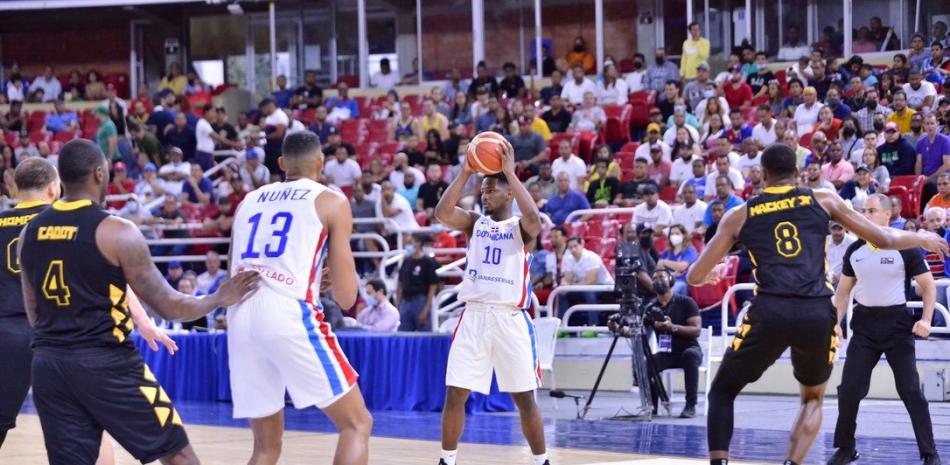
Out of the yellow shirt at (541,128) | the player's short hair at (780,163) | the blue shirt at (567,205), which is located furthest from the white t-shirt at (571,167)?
the player's short hair at (780,163)

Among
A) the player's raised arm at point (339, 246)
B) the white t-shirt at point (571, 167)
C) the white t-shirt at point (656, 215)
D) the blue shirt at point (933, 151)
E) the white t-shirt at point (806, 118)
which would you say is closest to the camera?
the player's raised arm at point (339, 246)

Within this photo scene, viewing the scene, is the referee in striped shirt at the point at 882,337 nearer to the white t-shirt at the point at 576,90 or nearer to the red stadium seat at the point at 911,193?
the red stadium seat at the point at 911,193

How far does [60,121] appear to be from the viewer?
2770 cm

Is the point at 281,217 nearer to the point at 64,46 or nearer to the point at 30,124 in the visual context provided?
the point at 30,124

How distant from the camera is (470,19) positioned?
95.5 ft

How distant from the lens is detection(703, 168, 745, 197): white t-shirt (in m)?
17.6

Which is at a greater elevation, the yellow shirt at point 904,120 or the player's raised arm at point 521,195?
the yellow shirt at point 904,120

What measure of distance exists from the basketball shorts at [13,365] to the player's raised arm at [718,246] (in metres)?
3.74

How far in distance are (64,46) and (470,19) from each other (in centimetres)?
1057

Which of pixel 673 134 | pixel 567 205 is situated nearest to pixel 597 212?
pixel 567 205

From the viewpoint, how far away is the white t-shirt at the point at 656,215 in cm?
1733

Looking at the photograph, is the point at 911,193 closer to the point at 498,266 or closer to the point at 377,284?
the point at 377,284

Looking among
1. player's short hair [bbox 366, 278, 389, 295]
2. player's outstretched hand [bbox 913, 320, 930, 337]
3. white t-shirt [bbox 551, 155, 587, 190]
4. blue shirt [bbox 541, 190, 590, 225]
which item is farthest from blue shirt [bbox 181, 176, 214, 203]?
player's outstretched hand [bbox 913, 320, 930, 337]

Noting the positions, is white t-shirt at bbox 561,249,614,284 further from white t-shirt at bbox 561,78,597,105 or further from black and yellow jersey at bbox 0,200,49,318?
black and yellow jersey at bbox 0,200,49,318
